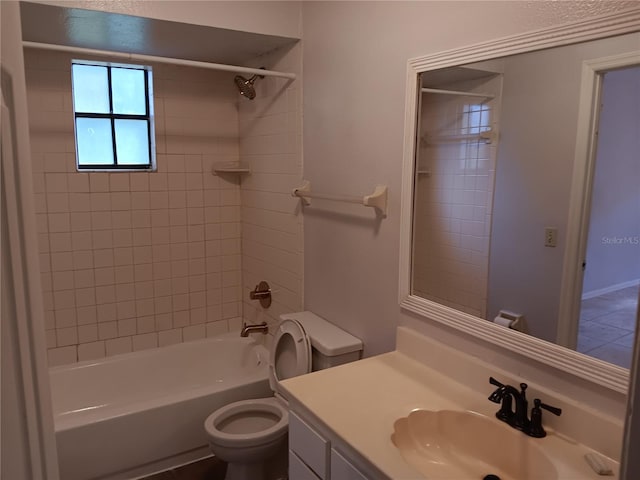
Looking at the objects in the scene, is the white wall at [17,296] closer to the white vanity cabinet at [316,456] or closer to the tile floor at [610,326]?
the white vanity cabinet at [316,456]

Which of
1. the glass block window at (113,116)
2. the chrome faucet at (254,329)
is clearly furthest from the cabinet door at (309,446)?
the glass block window at (113,116)

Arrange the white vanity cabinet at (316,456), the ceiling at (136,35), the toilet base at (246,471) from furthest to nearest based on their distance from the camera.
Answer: the toilet base at (246,471) → the ceiling at (136,35) → the white vanity cabinet at (316,456)

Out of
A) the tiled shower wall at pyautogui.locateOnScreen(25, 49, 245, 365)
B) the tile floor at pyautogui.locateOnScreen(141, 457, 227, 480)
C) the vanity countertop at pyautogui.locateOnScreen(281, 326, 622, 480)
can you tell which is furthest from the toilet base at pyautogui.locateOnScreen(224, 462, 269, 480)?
the tiled shower wall at pyautogui.locateOnScreen(25, 49, 245, 365)

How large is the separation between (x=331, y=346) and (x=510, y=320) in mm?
864

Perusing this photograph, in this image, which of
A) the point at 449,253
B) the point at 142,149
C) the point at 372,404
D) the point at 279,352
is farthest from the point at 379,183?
the point at 142,149

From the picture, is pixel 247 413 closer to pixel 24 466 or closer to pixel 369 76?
pixel 369 76

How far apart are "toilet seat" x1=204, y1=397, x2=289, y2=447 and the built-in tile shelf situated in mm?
1447

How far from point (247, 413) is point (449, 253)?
140 centimetres

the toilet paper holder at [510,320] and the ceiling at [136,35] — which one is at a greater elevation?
the ceiling at [136,35]

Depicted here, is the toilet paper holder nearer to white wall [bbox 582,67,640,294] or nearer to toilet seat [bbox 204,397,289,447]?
white wall [bbox 582,67,640,294]

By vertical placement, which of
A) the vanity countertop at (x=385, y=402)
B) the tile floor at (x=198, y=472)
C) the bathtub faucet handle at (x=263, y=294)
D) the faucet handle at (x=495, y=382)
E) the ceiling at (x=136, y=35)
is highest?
the ceiling at (x=136, y=35)

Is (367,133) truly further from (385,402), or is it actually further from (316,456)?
A: (316,456)

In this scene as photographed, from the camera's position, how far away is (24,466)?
648mm

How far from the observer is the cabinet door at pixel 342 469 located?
1335 mm
